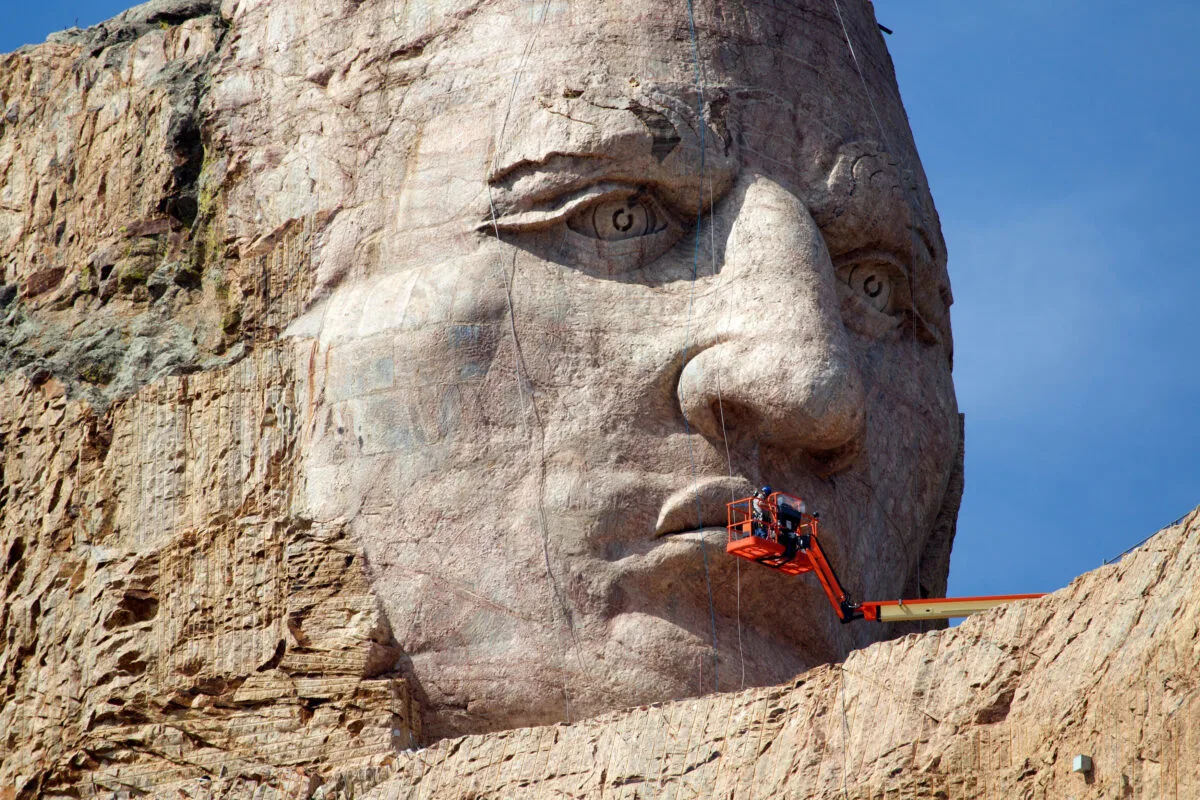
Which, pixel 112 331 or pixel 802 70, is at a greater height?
pixel 802 70

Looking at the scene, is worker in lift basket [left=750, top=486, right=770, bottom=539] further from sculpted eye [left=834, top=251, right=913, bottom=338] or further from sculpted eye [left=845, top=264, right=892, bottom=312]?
sculpted eye [left=845, top=264, right=892, bottom=312]

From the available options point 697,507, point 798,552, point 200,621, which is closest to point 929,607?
point 798,552

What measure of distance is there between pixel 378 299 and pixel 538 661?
238cm

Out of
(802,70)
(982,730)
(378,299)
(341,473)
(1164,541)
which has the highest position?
(802,70)

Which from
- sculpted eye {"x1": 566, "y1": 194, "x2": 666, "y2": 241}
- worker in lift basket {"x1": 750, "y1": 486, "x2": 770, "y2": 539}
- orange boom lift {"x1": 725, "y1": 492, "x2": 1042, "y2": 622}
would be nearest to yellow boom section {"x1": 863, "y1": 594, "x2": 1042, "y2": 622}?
orange boom lift {"x1": 725, "y1": 492, "x2": 1042, "y2": 622}

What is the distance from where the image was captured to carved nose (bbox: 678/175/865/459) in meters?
13.5

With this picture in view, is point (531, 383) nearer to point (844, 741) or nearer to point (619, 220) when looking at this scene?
point (619, 220)

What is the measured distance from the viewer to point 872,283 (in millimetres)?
14977

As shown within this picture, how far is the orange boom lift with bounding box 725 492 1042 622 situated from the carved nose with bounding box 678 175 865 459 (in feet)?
1.46

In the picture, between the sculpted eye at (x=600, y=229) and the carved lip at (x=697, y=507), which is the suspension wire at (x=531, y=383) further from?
the carved lip at (x=697, y=507)

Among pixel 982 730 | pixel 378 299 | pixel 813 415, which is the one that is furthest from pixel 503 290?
pixel 982 730

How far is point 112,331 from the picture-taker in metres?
15.0

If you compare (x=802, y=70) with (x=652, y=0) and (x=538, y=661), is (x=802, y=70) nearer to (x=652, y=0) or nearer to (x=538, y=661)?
(x=652, y=0)

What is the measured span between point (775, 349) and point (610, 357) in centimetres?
98
